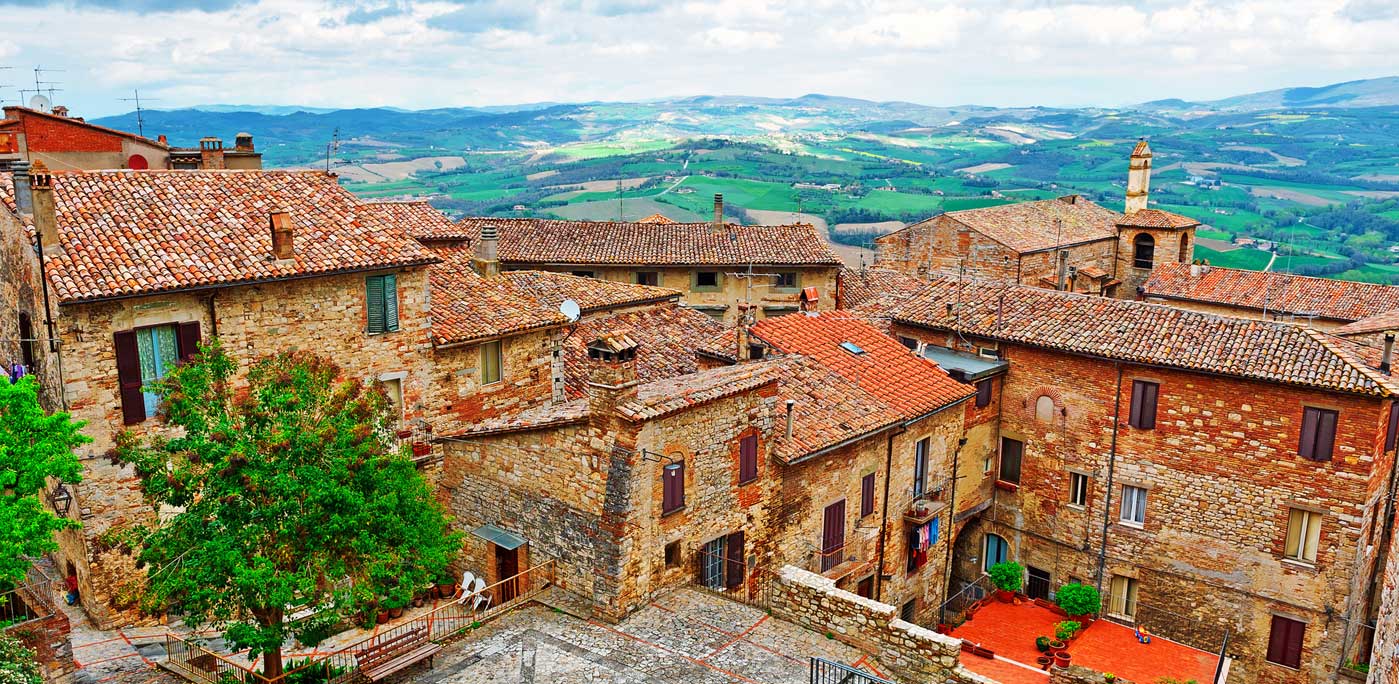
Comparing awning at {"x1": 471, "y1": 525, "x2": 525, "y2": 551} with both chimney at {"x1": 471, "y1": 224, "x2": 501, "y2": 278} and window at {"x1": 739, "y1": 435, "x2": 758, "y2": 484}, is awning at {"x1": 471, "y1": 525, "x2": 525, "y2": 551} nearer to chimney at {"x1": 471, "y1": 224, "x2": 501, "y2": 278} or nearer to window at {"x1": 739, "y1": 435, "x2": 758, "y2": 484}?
window at {"x1": 739, "y1": 435, "x2": 758, "y2": 484}

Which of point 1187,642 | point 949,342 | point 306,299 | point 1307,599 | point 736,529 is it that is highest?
point 306,299

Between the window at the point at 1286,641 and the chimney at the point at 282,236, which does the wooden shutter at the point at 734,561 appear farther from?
the window at the point at 1286,641

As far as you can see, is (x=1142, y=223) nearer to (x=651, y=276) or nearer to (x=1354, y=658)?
(x=651, y=276)

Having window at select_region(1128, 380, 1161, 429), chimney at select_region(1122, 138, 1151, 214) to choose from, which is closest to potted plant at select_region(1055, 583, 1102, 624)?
window at select_region(1128, 380, 1161, 429)

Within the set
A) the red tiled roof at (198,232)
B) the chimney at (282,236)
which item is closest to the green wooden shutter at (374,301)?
the red tiled roof at (198,232)

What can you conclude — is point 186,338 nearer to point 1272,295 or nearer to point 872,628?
point 872,628

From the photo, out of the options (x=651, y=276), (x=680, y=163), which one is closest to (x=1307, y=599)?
(x=651, y=276)
